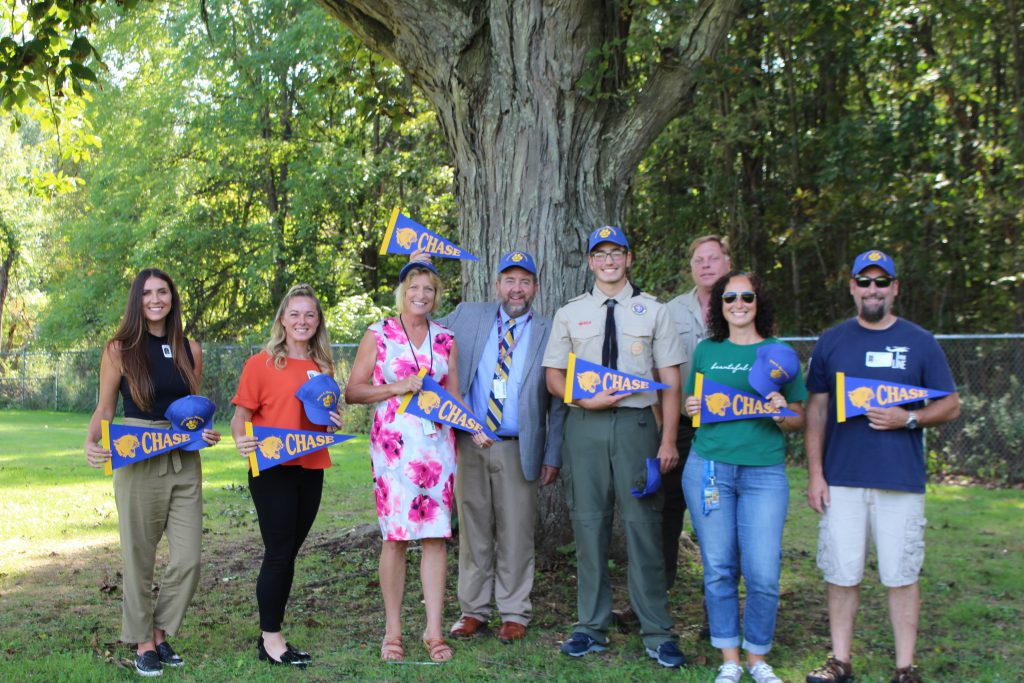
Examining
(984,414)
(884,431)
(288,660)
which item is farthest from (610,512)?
A: (984,414)

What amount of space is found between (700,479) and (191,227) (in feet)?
80.6

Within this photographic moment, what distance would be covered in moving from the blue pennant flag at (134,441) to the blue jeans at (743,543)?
2693 mm

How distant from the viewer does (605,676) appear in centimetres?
498

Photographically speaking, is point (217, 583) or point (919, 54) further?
point (919, 54)

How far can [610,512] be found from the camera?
17.5ft

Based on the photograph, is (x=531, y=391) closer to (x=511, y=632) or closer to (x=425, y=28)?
(x=511, y=632)

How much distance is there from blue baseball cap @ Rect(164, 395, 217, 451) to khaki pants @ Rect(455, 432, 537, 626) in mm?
1462

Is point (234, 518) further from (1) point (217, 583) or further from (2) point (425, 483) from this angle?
(2) point (425, 483)

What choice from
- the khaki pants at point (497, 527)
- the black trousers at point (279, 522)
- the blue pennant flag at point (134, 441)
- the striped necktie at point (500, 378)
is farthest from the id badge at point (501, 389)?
the blue pennant flag at point (134, 441)

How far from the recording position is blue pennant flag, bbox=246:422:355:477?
4953mm

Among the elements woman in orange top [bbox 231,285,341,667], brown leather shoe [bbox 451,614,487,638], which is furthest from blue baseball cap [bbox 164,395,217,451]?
brown leather shoe [bbox 451,614,487,638]

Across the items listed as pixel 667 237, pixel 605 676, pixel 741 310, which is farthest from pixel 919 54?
pixel 605 676

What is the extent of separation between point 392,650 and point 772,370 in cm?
251

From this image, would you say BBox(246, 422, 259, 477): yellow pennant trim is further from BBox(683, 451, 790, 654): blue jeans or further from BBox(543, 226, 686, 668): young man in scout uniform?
BBox(683, 451, 790, 654): blue jeans
